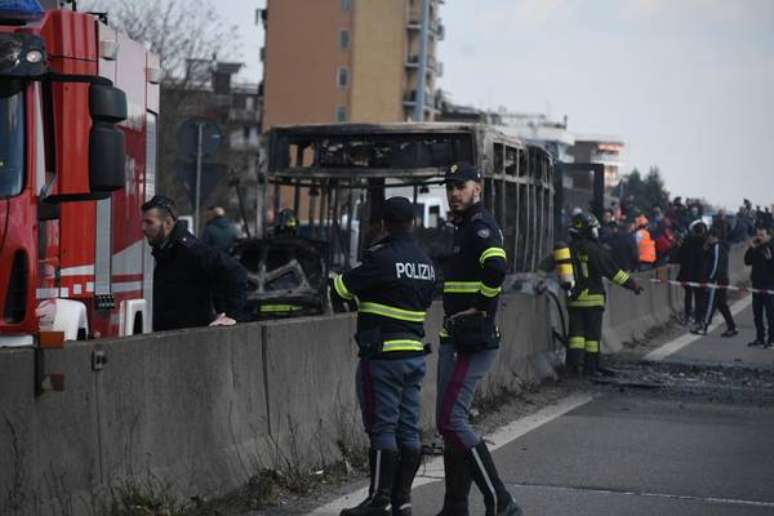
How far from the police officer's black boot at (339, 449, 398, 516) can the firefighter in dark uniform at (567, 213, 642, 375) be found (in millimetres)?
11571

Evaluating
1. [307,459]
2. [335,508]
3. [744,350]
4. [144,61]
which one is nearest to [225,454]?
[335,508]

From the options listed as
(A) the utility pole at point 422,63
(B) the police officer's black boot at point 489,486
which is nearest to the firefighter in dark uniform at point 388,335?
(B) the police officer's black boot at point 489,486

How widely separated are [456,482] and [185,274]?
2401 mm

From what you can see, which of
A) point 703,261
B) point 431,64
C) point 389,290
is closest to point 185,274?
point 389,290

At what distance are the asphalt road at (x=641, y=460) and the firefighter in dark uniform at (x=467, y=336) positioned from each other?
0.63m

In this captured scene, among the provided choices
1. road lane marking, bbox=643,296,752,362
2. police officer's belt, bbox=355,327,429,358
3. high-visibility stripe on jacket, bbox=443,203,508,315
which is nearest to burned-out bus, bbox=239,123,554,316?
road lane marking, bbox=643,296,752,362

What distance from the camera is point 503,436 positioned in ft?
49.8

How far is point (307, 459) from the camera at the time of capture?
12.1 metres

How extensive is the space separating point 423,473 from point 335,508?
185 centimetres

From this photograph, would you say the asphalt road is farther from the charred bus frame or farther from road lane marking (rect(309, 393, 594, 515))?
the charred bus frame

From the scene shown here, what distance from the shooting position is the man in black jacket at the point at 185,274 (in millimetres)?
11711

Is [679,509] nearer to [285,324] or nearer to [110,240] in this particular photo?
[285,324]

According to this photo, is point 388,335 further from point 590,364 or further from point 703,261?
point 703,261

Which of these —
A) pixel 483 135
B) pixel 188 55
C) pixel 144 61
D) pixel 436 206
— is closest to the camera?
pixel 144 61
